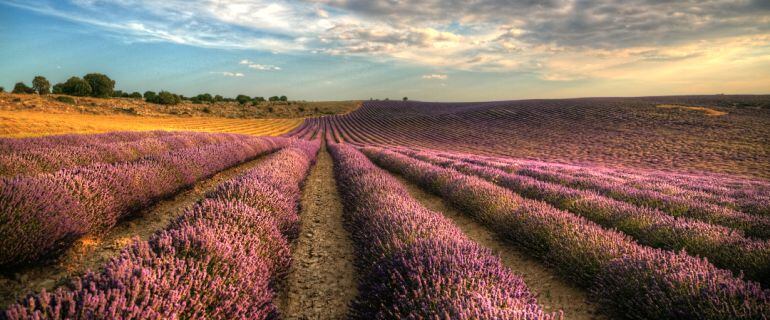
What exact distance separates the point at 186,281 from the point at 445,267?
1.68m

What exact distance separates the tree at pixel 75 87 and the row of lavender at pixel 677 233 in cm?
5346

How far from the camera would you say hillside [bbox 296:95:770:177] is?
18.8 metres

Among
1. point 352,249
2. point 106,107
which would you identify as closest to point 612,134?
point 352,249

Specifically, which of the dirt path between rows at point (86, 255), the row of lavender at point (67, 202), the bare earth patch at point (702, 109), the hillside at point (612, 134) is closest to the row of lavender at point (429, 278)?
the dirt path between rows at point (86, 255)

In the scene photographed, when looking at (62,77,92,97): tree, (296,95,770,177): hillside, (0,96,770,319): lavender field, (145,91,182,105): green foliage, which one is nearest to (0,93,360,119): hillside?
(145,91,182,105): green foliage

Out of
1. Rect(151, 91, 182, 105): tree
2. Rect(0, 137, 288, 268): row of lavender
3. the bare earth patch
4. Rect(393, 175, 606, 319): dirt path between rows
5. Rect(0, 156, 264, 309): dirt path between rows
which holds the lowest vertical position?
Rect(393, 175, 606, 319): dirt path between rows

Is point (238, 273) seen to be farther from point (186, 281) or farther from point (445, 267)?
point (445, 267)

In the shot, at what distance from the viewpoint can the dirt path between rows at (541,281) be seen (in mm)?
2715

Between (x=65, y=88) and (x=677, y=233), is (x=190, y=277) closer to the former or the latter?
(x=677, y=233)

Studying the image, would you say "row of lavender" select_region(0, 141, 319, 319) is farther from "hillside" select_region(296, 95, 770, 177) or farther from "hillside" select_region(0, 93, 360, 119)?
"hillside" select_region(0, 93, 360, 119)

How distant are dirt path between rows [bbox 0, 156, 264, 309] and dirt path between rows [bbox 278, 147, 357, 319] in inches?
67.5

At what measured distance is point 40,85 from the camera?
133ft

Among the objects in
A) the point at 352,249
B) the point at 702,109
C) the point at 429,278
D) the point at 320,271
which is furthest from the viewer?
the point at 702,109

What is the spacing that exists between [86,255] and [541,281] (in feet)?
15.0
